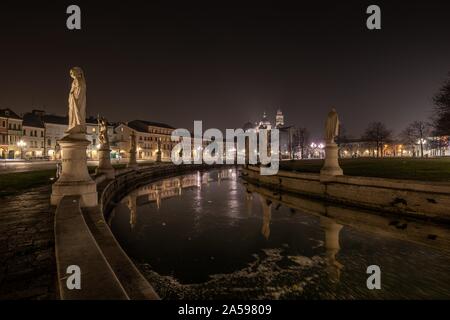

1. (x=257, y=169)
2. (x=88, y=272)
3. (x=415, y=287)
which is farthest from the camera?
(x=257, y=169)

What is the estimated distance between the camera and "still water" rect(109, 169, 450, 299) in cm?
517

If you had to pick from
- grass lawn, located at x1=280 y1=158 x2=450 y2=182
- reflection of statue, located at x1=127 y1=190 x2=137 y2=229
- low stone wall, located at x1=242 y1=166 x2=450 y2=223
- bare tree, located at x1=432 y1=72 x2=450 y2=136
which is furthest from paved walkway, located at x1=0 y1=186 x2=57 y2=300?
bare tree, located at x1=432 y1=72 x2=450 y2=136

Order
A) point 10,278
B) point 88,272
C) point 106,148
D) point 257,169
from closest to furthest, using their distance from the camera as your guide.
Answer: point 88,272, point 10,278, point 106,148, point 257,169

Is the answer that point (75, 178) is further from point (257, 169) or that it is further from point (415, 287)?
point (257, 169)

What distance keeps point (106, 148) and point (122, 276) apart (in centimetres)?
1767

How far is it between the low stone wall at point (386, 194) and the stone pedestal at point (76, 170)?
40.3 feet

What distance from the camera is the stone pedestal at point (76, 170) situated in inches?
338

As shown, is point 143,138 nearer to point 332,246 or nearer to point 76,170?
point 76,170

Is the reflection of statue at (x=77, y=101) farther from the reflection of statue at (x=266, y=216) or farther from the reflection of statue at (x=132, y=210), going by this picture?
the reflection of statue at (x=266, y=216)

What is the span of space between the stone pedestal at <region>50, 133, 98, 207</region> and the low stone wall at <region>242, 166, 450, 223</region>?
12277mm

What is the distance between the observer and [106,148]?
19578 mm

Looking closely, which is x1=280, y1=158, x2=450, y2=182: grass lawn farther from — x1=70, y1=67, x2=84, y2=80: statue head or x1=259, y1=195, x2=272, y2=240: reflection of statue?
x1=70, y1=67, x2=84, y2=80: statue head

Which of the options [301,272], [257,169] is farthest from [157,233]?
[257,169]

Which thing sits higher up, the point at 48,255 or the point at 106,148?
the point at 106,148
